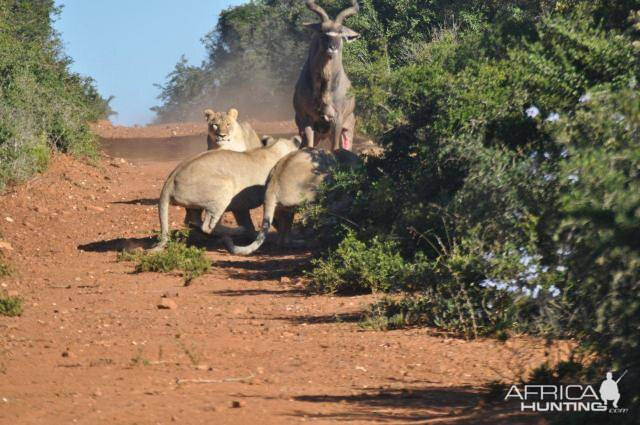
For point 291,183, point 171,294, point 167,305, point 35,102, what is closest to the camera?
point 167,305

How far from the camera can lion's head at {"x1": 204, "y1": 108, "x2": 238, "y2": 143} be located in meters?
14.3

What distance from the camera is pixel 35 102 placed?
18.9 m

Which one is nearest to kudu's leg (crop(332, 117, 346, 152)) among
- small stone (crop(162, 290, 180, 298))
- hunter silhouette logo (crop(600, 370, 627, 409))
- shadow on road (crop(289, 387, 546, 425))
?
small stone (crop(162, 290, 180, 298))

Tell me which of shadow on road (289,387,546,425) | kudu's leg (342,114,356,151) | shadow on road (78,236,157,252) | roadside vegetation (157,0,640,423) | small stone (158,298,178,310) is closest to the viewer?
roadside vegetation (157,0,640,423)

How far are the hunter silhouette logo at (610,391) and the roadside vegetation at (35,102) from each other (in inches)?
461

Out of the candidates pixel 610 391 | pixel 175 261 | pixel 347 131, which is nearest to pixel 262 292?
pixel 175 261

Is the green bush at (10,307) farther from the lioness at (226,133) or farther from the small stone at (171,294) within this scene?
the lioness at (226,133)

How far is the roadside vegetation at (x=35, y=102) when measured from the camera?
53.9 feet

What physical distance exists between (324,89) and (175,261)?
202 inches

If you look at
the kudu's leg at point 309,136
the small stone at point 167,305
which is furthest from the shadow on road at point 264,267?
the kudu's leg at point 309,136

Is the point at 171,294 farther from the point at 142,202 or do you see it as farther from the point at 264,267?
the point at 142,202

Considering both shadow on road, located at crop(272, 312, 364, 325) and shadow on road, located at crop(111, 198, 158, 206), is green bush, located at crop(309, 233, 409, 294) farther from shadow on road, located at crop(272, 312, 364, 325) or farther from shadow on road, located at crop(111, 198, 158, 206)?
shadow on road, located at crop(111, 198, 158, 206)

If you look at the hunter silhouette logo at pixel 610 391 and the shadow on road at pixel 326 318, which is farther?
the shadow on road at pixel 326 318

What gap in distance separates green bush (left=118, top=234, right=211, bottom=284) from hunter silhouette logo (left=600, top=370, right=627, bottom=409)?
629cm
